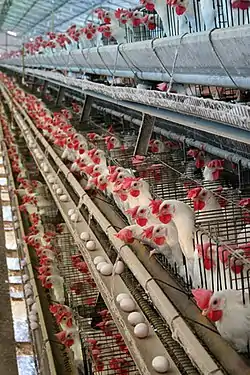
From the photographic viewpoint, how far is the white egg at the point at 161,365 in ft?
5.92

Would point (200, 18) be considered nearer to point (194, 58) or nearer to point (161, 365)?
point (194, 58)

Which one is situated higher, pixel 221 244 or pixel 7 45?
pixel 7 45

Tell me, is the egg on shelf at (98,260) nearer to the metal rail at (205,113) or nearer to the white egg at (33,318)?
the metal rail at (205,113)

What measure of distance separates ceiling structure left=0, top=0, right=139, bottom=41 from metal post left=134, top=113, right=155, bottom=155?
29.8ft

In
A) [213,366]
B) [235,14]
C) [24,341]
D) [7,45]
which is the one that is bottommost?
[24,341]

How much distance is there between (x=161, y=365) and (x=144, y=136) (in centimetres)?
196

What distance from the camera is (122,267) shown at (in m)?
2.64

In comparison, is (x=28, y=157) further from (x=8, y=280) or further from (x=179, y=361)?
(x=179, y=361)

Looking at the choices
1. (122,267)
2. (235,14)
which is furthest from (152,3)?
(122,267)

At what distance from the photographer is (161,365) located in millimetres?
1805

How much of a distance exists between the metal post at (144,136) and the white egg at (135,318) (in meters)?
1.56

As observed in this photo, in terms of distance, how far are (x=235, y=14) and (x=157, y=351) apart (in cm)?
146

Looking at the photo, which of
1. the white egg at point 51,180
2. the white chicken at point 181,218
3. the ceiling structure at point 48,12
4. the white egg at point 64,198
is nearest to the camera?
the white chicken at point 181,218

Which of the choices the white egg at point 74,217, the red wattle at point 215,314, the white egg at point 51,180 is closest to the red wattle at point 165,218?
the red wattle at point 215,314
